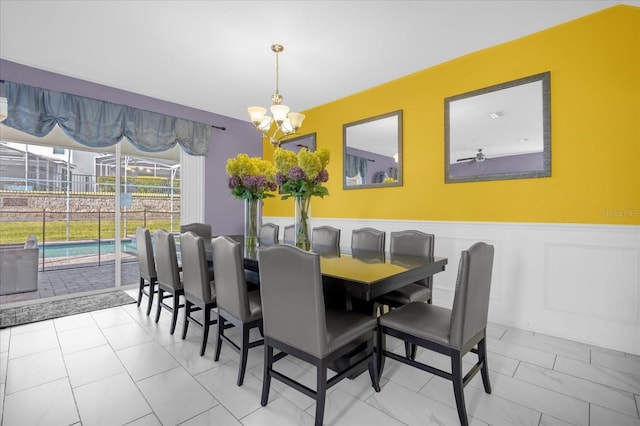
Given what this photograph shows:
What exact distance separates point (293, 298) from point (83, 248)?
503 cm

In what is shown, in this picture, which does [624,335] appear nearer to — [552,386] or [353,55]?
[552,386]

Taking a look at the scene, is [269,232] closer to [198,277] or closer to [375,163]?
[198,277]

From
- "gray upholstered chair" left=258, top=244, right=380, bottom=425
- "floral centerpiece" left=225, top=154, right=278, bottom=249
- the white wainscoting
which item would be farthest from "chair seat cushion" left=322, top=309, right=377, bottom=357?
the white wainscoting

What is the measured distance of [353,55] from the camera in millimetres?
3088

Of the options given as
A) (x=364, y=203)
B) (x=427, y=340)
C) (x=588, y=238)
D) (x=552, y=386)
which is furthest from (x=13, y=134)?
(x=588, y=238)

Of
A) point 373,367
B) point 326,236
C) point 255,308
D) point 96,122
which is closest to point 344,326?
point 373,367

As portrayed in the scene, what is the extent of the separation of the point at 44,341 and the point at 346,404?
2.57 m

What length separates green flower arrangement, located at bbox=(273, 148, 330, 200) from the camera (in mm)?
2262

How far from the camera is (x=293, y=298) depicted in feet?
4.96

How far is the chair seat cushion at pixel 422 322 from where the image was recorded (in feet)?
5.09

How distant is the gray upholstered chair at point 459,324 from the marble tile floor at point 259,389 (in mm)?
234

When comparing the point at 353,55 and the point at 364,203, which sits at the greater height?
the point at 353,55

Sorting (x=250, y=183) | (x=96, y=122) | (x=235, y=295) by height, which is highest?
(x=96, y=122)

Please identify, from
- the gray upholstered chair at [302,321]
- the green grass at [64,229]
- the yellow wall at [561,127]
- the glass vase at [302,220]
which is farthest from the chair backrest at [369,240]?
the green grass at [64,229]
